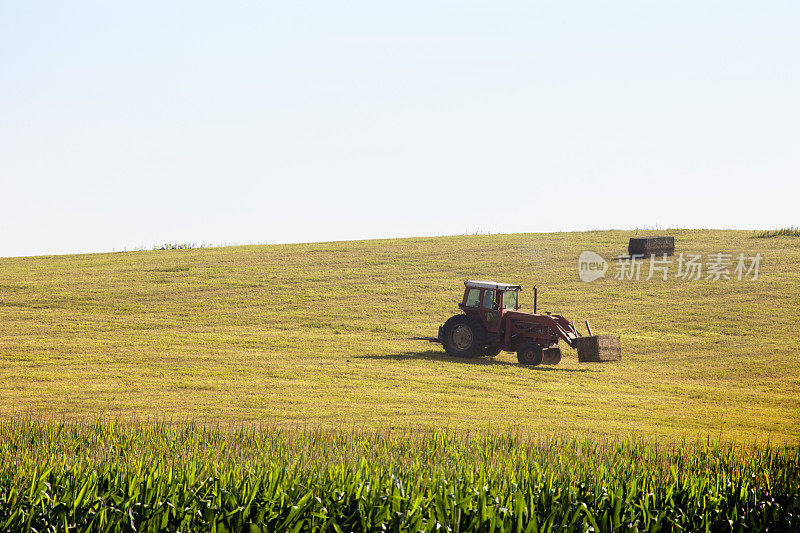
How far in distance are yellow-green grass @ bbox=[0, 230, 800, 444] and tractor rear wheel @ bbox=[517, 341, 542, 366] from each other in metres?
0.58

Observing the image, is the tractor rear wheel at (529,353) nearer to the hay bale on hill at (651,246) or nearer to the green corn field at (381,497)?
the green corn field at (381,497)

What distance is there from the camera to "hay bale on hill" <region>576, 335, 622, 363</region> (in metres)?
20.4

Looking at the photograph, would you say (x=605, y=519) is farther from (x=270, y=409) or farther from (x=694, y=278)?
(x=694, y=278)

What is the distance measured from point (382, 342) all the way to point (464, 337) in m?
3.39

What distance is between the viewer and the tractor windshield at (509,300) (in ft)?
70.6

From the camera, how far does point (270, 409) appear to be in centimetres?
1403

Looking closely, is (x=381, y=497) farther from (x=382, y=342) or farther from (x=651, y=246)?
(x=651, y=246)

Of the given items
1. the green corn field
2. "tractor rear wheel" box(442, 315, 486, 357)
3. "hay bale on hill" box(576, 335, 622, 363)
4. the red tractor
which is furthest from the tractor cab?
the green corn field

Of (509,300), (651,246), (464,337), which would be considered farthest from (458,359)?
(651,246)

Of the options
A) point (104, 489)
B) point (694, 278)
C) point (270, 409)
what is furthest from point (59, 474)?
point (694, 278)

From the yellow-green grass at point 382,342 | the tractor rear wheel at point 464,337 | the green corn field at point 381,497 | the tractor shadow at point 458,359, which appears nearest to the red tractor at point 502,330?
the tractor rear wheel at point 464,337

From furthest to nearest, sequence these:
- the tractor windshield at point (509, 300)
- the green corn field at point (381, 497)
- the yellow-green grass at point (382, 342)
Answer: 1. the tractor windshield at point (509, 300)
2. the yellow-green grass at point (382, 342)
3. the green corn field at point (381, 497)

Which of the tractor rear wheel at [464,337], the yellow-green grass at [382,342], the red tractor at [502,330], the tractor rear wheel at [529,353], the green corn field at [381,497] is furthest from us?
the tractor rear wheel at [464,337]

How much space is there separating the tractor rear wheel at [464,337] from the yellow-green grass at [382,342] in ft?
1.79
